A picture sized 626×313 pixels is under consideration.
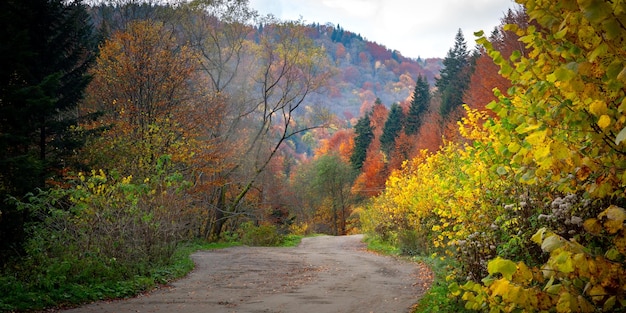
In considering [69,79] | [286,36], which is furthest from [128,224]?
[286,36]

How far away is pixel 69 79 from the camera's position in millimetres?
14336

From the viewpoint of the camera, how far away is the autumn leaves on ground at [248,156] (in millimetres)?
2275

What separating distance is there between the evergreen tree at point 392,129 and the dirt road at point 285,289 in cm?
4357

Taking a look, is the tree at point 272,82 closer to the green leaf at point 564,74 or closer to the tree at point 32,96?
the tree at point 32,96

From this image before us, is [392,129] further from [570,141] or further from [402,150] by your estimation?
[570,141]

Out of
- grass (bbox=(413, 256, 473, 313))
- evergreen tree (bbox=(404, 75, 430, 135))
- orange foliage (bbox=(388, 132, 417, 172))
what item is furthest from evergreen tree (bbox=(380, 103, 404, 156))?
grass (bbox=(413, 256, 473, 313))

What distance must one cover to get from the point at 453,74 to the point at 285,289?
46.0 meters

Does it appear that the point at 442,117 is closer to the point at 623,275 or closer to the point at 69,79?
the point at 69,79

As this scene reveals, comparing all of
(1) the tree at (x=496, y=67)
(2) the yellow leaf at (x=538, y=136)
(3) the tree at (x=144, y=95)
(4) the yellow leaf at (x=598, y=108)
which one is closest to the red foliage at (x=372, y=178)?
(1) the tree at (x=496, y=67)

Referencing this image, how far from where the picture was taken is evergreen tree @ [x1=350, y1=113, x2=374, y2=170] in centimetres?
6359

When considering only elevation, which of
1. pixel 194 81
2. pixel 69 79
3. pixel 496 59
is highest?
pixel 194 81

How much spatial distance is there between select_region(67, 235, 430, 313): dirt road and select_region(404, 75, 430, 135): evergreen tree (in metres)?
41.1

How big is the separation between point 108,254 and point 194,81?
57.0ft

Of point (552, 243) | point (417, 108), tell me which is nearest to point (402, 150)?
point (417, 108)
